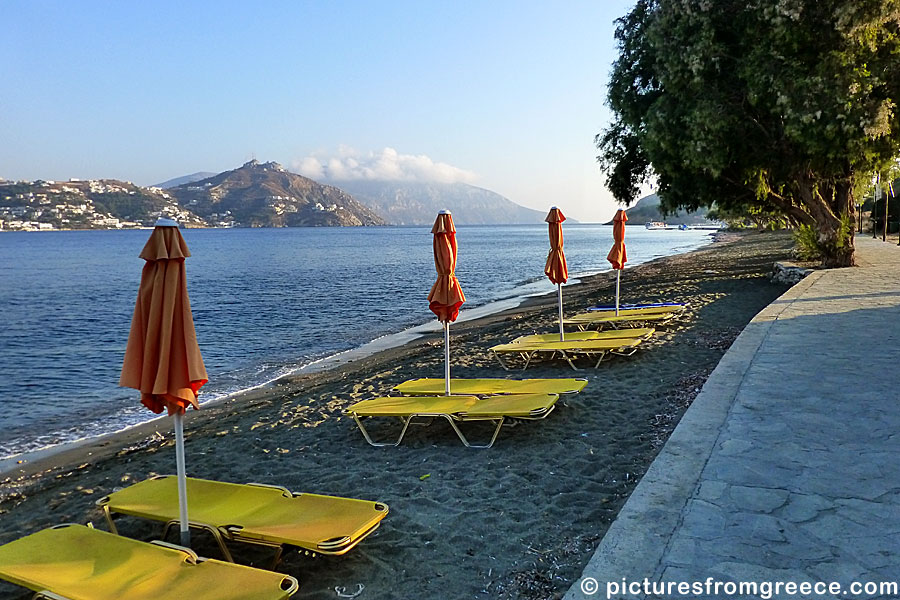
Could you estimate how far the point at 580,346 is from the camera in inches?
386

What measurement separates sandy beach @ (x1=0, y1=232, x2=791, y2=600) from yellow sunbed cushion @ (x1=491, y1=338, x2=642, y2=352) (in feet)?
0.99

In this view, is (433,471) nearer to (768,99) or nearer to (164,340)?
(164,340)

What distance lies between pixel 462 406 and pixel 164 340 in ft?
11.8

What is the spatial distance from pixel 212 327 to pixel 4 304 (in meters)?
16.5

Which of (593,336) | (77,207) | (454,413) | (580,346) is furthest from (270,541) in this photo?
(77,207)

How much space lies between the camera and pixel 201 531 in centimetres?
503

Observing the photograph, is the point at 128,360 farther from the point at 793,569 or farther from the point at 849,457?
the point at 849,457

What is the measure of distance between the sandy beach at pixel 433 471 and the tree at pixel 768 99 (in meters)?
6.62

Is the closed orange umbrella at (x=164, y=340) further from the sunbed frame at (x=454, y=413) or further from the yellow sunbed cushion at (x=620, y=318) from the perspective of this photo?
the yellow sunbed cushion at (x=620, y=318)

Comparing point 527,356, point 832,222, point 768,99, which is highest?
point 768,99

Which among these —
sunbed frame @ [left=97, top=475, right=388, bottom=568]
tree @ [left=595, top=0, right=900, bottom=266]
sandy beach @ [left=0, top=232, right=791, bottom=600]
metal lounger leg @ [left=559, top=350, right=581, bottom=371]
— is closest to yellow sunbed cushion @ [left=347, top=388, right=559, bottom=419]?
sandy beach @ [left=0, top=232, right=791, bottom=600]

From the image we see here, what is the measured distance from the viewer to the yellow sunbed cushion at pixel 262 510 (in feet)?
13.3

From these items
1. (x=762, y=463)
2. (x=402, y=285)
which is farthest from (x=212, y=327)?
(x=762, y=463)

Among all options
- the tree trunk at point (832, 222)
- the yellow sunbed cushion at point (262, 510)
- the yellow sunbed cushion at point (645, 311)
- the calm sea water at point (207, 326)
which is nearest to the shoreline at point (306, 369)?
Result: the calm sea water at point (207, 326)
